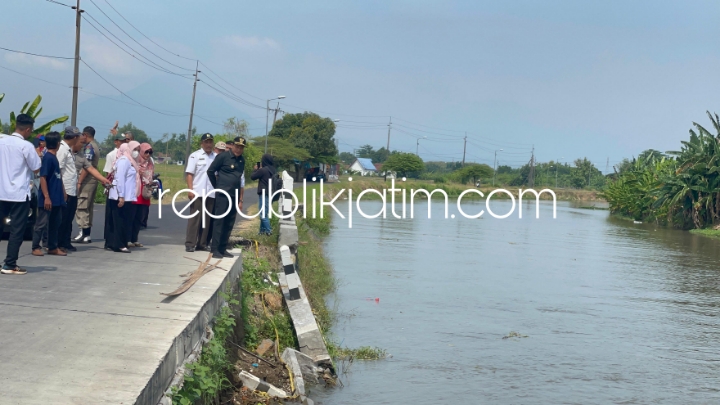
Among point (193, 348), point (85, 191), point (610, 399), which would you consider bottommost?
point (610, 399)

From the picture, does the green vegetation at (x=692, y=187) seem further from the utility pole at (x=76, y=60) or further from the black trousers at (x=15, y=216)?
the black trousers at (x=15, y=216)

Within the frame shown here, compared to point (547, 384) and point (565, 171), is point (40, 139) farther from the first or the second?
point (565, 171)

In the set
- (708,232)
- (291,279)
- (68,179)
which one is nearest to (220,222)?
(291,279)

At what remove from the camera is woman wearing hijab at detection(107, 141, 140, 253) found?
10.4m

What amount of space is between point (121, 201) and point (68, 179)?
31.4 inches

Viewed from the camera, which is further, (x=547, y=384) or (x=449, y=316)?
(x=449, y=316)

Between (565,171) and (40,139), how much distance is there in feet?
465

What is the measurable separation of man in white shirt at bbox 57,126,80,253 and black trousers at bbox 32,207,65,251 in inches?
20.2


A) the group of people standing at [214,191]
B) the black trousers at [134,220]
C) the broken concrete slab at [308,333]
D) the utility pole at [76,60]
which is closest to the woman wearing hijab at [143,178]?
the black trousers at [134,220]

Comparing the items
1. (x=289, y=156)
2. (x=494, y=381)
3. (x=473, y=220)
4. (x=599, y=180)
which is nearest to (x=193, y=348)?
(x=494, y=381)

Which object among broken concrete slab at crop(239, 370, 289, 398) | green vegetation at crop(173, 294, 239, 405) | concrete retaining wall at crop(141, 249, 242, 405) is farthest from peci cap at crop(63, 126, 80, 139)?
broken concrete slab at crop(239, 370, 289, 398)

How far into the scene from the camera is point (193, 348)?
20.9 feet

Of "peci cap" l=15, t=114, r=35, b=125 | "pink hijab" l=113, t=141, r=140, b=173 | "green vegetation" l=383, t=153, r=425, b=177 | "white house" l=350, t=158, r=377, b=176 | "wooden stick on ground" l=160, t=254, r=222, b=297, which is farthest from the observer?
"white house" l=350, t=158, r=377, b=176

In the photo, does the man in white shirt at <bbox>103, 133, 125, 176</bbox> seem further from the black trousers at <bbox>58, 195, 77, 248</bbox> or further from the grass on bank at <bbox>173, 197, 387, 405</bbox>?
the grass on bank at <bbox>173, 197, 387, 405</bbox>
